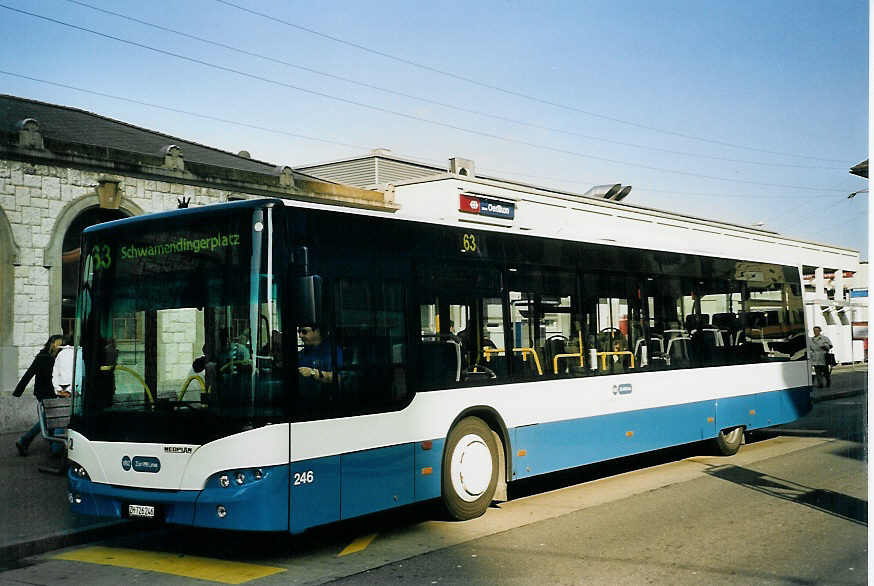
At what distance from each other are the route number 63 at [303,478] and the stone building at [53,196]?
11104 millimetres

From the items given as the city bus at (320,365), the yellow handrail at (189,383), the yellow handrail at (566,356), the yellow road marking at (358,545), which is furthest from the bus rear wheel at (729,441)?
the yellow handrail at (189,383)

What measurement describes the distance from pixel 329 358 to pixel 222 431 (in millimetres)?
1038

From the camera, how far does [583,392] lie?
1050 cm

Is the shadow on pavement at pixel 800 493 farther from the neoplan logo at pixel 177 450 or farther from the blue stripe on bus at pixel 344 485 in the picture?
the neoplan logo at pixel 177 450

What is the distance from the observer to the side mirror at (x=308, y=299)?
6941mm

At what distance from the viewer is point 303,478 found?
7070 millimetres

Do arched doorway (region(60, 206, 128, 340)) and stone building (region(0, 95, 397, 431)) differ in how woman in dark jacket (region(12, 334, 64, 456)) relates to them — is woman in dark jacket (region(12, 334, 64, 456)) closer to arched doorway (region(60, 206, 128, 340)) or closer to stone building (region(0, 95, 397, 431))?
stone building (region(0, 95, 397, 431))

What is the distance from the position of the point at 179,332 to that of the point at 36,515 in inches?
125

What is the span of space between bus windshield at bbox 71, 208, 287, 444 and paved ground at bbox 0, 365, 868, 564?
1195mm

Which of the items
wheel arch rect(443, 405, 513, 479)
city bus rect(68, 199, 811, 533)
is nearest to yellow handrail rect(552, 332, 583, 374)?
city bus rect(68, 199, 811, 533)

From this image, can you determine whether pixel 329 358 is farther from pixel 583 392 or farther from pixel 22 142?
pixel 22 142

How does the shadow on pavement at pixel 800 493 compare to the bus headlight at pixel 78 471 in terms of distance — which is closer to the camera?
the bus headlight at pixel 78 471

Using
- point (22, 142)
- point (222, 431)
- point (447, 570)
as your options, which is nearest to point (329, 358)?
point (222, 431)

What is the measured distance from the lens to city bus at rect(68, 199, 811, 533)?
7000mm
